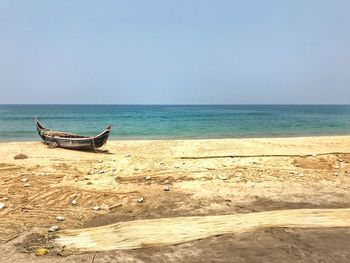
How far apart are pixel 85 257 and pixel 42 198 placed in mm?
3516

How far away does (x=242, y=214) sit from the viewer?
7.53m

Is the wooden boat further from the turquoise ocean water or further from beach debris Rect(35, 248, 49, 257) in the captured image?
beach debris Rect(35, 248, 49, 257)

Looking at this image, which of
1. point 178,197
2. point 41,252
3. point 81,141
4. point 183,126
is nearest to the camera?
point 41,252

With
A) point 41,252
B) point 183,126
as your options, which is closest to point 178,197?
point 41,252

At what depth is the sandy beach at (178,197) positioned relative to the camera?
580cm

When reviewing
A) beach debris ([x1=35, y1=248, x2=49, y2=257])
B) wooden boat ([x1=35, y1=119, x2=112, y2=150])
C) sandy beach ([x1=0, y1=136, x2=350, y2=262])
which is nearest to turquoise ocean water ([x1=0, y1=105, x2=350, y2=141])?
wooden boat ([x1=35, y1=119, x2=112, y2=150])

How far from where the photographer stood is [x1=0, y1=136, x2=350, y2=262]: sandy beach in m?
5.80

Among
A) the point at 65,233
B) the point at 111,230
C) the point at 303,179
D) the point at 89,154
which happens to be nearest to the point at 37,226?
the point at 65,233

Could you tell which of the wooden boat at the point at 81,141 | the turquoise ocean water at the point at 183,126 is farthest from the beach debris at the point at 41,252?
the turquoise ocean water at the point at 183,126

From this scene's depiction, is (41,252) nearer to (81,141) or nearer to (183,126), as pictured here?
(81,141)

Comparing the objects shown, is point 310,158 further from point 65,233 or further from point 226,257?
point 65,233

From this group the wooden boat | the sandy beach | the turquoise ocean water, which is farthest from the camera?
the turquoise ocean water

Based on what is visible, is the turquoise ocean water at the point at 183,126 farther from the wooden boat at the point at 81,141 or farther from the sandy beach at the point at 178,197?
the sandy beach at the point at 178,197

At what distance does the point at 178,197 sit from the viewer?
8.84 m
